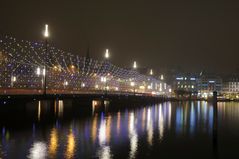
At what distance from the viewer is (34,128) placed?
1545 inches

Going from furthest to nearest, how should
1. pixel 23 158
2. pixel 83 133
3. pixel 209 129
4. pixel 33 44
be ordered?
1. pixel 33 44
2. pixel 209 129
3. pixel 83 133
4. pixel 23 158

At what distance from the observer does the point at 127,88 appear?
388ft

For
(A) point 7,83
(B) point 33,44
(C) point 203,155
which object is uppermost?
(B) point 33,44

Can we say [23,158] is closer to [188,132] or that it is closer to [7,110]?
[188,132]

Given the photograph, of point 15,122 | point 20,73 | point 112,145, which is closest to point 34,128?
point 15,122

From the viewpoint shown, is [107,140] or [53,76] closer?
[107,140]

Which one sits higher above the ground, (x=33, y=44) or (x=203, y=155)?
(x=33, y=44)

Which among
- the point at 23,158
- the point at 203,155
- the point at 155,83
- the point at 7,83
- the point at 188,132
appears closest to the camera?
the point at 23,158

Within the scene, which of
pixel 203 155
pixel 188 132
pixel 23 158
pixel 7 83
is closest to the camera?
pixel 23 158

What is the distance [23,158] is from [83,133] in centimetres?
1230

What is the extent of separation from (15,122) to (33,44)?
1072 cm

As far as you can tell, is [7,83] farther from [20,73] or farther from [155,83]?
[155,83]

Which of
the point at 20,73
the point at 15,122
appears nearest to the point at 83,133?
the point at 15,122

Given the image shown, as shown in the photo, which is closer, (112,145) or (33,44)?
(112,145)
